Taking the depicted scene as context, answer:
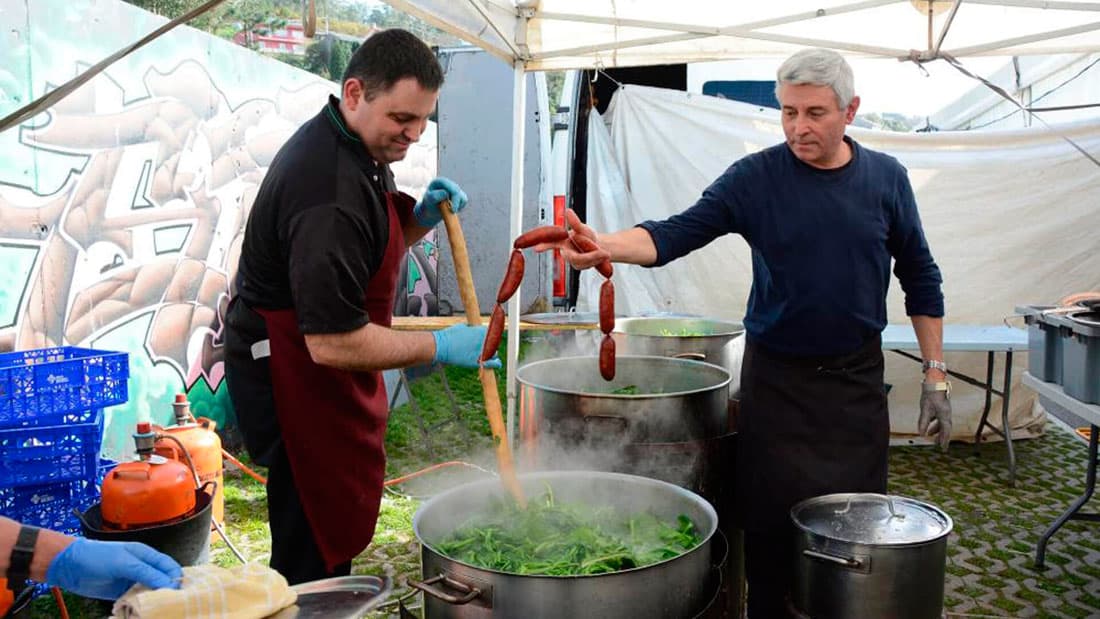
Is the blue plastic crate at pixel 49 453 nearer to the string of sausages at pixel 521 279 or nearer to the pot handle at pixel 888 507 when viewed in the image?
the string of sausages at pixel 521 279

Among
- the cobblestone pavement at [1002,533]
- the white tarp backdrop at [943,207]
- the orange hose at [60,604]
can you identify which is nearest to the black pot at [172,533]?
the orange hose at [60,604]

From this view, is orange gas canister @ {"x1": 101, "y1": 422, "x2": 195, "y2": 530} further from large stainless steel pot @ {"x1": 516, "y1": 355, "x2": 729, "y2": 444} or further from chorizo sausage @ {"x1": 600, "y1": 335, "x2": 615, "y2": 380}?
chorizo sausage @ {"x1": 600, "y1": 335, "x2": 615, "y2": 380}

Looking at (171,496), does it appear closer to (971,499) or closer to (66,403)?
(66,403)

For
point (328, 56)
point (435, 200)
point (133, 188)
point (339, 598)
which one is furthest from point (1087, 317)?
point (328, 56)

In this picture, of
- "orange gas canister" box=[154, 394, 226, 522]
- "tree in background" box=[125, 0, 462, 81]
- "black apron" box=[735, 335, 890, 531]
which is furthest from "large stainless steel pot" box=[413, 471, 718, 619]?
"tree in background" box=[125, 0, 462, 81]

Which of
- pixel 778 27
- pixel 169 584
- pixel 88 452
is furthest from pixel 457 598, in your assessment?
pixel 778 27

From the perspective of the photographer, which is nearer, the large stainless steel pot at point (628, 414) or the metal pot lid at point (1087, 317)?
the large stainless steel pot at point (628, 414)

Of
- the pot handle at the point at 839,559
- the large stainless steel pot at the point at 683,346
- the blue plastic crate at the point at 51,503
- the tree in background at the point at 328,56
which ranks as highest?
the tree in background at the point at 328,56

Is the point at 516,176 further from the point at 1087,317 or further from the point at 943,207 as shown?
the point at 943,207

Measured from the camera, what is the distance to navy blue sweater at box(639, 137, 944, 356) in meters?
2.86

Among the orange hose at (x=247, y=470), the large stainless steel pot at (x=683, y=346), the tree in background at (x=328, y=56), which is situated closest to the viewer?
the large stainless steel pot at (x=683, y=346)

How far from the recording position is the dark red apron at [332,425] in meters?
2.46

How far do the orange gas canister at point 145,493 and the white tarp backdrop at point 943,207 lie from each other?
195 inches

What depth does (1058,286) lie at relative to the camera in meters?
7.12
